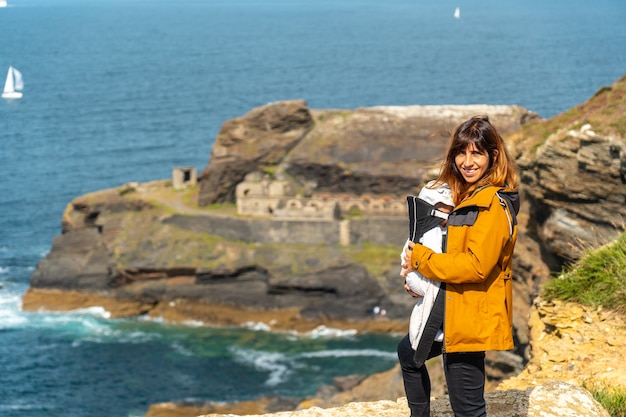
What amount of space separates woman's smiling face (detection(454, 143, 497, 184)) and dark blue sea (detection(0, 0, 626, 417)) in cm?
3710

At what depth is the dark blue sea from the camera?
4847cm

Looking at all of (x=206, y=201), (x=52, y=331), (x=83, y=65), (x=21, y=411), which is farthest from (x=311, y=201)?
(x=83, y=65)

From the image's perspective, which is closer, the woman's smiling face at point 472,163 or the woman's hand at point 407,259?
the woman's hand at point 407,259

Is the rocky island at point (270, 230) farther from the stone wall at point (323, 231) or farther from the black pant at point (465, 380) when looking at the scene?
the black pant at point (465, 380)

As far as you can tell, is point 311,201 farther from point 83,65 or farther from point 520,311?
point 83,65

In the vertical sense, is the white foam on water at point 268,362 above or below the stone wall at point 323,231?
below

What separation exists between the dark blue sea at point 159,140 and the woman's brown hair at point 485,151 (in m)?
37.1

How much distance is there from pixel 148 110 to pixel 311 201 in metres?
65.8

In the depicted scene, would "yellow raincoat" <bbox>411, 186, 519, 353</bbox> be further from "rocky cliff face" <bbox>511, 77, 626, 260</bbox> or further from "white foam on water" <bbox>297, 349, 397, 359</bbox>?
"white foam on water" <bbox>297, 349, 397, 359</bbox>

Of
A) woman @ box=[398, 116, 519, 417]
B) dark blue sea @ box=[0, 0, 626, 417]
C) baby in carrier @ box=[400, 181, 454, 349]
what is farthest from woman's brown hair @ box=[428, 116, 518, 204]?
dark blue sea @ box=[0, 0, 626, 417]

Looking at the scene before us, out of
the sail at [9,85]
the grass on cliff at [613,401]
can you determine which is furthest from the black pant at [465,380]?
the sail at [9,85]

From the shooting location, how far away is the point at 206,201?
68.4 meters

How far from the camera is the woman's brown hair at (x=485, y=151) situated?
8.97 m

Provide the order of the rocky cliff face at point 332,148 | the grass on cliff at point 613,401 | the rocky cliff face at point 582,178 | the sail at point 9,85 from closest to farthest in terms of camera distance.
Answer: the grass on cliff at point 613,401, the rocky cliff face at point 582,178, the rocky cliff face at point 332,148, the sail at point 9,85
